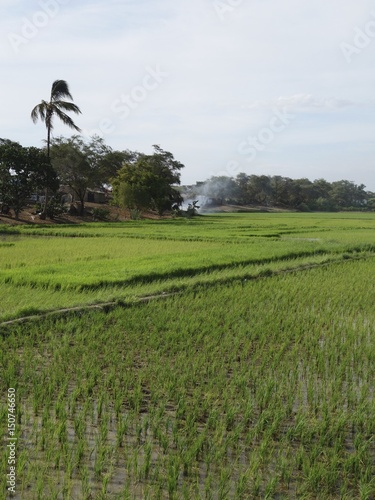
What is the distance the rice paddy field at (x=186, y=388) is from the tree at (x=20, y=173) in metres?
17.0

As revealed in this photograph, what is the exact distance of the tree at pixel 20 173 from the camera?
24.0m

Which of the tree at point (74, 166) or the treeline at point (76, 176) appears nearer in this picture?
the treeline at point (76, 176)

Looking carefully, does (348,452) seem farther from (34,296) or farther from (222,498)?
(34,296)

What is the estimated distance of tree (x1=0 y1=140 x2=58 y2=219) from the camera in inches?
944

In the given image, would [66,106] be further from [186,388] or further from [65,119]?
[186,388]

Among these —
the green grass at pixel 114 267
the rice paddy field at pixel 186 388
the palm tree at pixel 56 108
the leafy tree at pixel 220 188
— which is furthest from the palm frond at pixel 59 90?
the leafy tree at pixel 220 188

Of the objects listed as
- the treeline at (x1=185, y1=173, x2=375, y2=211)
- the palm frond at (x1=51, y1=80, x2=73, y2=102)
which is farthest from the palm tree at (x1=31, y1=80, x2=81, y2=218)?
the treeline at (x1=185, y1=173, x2=375, y2=211)

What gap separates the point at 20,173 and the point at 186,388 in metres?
22.2

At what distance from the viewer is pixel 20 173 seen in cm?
2433

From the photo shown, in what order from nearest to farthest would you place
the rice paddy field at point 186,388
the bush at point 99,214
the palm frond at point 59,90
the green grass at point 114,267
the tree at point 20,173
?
the rice paddy field at point 186,388 < the green grass at point 114,267 < the tree at point 20,173 < the palm frond at point 59,90 < the bush at point 99,214

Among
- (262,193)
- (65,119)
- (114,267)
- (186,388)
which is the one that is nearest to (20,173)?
(65,119)

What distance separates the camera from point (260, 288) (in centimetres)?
796

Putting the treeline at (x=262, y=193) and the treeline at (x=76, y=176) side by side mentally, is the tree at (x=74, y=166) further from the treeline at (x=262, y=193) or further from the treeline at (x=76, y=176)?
the treeline at (x=262, y=193)

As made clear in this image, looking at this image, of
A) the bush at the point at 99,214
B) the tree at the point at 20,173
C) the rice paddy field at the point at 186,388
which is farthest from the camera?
the bush at the point at 99,214
